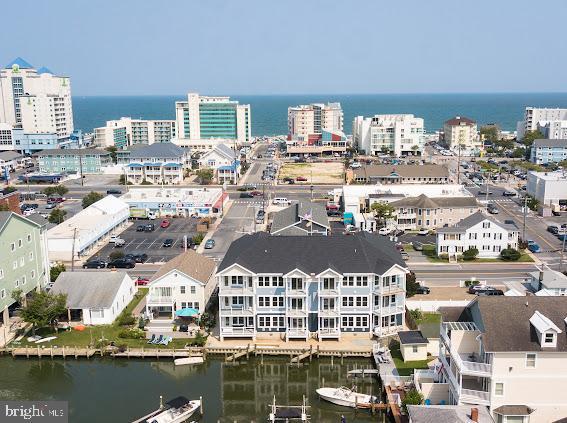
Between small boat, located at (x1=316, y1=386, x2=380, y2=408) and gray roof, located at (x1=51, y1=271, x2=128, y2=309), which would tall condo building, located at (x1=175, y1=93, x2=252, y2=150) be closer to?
gray roof, located at (x1=51, y1=271, x2=128, y2=309)

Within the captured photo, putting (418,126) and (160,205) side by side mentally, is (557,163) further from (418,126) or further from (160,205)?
(160,205)

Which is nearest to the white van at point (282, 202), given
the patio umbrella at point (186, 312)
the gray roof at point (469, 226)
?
the gray roof at point (469, 226)

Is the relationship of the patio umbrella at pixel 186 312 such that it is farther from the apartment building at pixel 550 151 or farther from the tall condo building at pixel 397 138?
the tall condo building at pixel 397 138

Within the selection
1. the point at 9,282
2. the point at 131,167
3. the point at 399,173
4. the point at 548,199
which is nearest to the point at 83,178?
the point at 131,167

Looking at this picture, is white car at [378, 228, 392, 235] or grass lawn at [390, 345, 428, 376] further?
white car at [378, 228, 392, 235]

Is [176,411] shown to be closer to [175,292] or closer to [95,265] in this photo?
[175,292]

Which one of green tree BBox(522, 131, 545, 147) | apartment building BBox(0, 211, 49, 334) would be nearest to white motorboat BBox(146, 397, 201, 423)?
apartment building BBox(0, 211, 49, 334)
